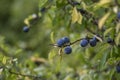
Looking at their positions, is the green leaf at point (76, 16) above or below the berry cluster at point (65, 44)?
above

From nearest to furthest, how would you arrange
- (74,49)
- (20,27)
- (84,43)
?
(84,43) < (74,49) < (20,27)

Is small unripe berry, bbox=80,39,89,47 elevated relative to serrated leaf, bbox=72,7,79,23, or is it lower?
lower

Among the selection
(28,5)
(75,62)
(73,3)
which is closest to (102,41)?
(73,3)

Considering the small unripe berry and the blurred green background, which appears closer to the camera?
the small unripe berry

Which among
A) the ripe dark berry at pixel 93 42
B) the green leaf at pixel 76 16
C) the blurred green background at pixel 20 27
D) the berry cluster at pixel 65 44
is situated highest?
the blurred green background at pixel 20 27

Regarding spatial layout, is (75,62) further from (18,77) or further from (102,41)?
(102,41)

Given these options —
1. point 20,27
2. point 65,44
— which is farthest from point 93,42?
point 20,27

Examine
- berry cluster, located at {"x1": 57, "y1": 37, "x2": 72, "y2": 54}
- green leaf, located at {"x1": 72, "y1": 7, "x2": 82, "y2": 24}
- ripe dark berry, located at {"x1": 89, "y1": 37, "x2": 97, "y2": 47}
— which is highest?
green leaf, located at {"x1": 72, "y1": 7, "x2": 82, "y2": 24}

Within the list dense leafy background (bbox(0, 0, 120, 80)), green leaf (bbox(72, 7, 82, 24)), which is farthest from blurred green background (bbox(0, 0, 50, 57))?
green leaf (bbox(72, 7, 82, 24))

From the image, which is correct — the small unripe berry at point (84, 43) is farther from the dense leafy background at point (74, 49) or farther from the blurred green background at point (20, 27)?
the blurred green background at point (20, 27)

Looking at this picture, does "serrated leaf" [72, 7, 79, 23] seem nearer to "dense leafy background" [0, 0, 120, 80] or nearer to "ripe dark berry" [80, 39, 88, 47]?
"dense leafy background" [0, 0, 120, 80]

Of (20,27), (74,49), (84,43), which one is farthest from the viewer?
(20,27)

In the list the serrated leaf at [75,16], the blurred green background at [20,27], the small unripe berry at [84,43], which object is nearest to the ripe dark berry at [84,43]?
the small unripe berry at [84,43]

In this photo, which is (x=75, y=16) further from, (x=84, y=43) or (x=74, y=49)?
(x=74, y=49)
